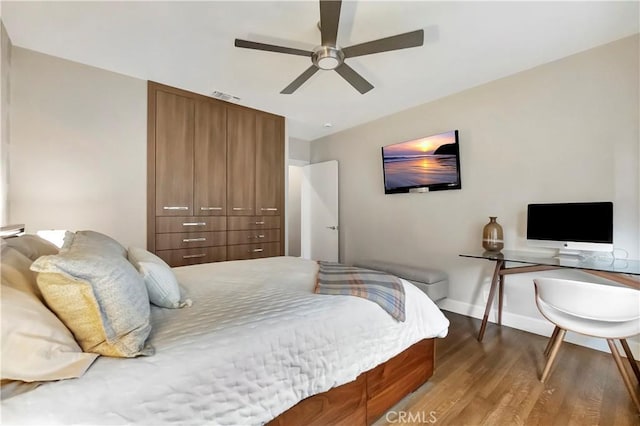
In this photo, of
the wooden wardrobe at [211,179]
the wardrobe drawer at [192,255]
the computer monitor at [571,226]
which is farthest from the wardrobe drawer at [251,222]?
the computer monitor at [571,226]

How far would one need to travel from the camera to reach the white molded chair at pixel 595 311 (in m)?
1.58

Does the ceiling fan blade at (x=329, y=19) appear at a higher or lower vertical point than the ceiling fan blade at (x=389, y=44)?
higher

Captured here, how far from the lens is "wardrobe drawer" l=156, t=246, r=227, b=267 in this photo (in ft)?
10.3

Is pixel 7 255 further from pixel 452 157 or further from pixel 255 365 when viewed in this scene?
pixel 452 157

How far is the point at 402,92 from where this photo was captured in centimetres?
322

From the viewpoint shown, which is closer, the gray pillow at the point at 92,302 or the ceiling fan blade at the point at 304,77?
the gray pillow at the point at 92,302

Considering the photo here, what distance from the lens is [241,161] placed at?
12.2 feet

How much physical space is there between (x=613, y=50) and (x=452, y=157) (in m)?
1.46

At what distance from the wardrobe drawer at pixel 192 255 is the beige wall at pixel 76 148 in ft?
1.06

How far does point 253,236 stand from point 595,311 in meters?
3.35

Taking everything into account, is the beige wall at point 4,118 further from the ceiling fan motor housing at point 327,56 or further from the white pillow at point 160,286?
the ceiling fan motor housing at point 327,56

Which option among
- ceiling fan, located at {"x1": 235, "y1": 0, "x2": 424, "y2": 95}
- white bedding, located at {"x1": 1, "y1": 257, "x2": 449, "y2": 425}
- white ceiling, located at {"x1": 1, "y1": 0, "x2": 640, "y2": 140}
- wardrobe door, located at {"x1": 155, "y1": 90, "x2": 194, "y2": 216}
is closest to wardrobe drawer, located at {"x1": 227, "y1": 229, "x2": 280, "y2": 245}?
wardrobe door, located at {"x1": 155, "y1": 90, "x2": 194, "y2": 216}

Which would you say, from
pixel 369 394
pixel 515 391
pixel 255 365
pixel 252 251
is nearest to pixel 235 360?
pixel 255 365

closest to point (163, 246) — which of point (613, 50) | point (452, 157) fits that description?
point (452, 157)
